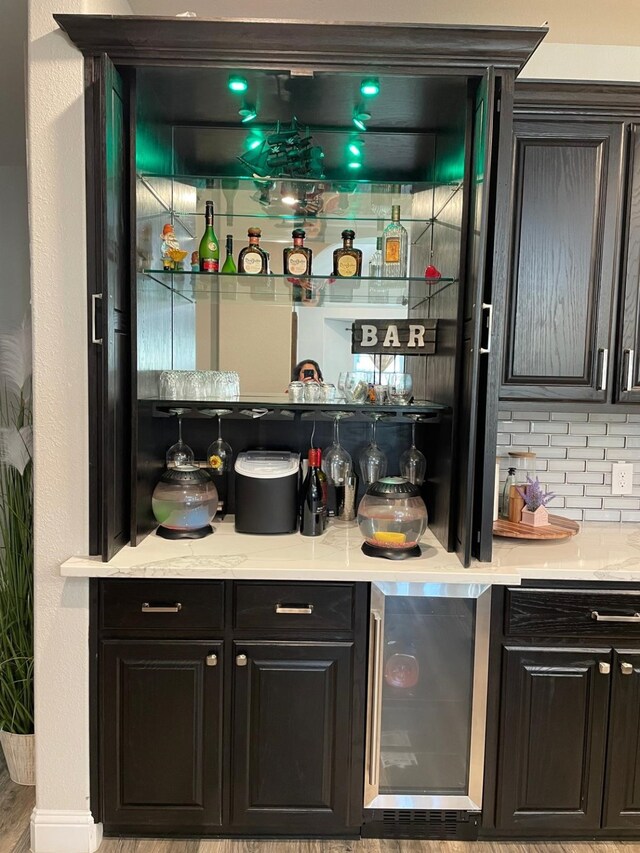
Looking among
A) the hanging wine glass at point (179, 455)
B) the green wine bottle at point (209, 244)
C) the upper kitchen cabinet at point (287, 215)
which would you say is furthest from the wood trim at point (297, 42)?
the hanging wine glass at point (179, 455)

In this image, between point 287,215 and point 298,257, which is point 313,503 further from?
point 287,215

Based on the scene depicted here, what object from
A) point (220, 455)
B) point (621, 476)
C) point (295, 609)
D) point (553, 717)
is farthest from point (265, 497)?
point (621, 476)

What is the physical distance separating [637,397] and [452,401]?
73 cm

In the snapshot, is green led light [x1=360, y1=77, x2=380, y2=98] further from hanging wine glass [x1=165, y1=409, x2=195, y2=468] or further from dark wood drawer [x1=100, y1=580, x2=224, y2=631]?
dark wood drawer [x1=100, y1=580, x2=224, y2=631]

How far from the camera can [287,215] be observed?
2.33 meters

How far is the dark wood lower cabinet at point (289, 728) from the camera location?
6.08 ft

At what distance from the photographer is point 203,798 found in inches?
73.6

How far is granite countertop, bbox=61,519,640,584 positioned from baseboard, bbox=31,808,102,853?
31.2 inches

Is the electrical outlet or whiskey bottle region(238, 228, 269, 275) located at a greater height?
whiskey bottle region(238, 228, 269, 275)

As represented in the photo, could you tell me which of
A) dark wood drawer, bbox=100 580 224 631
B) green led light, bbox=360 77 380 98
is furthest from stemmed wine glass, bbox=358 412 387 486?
green led light, bbox=360 77 380 98

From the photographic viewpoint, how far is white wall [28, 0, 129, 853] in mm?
1776

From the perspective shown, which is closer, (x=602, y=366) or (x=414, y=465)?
(x=602, y=366)

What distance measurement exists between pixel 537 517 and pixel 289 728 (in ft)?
3.83

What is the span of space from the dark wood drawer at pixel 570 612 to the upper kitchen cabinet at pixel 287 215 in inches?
8.9
